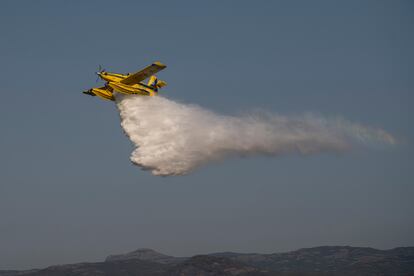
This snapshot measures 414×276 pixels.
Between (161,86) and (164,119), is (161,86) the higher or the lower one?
the higher one

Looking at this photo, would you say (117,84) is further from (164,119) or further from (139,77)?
(164,119)

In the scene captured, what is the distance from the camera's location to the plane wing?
204 ft

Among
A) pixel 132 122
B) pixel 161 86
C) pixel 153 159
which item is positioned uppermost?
pixel 161 86

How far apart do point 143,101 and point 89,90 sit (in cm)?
660

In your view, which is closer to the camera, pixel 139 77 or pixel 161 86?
pixel 139 77

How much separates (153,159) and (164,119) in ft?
21.7

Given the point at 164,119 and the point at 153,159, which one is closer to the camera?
the point at 153,159

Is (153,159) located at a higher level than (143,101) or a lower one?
lower

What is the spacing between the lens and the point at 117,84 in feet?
→ 218

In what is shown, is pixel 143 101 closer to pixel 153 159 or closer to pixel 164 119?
pixel 164 119

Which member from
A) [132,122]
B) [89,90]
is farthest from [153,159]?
[89,90]

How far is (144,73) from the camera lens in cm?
6475

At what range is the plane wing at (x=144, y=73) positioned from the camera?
62.1 meters

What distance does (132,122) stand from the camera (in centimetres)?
6831
